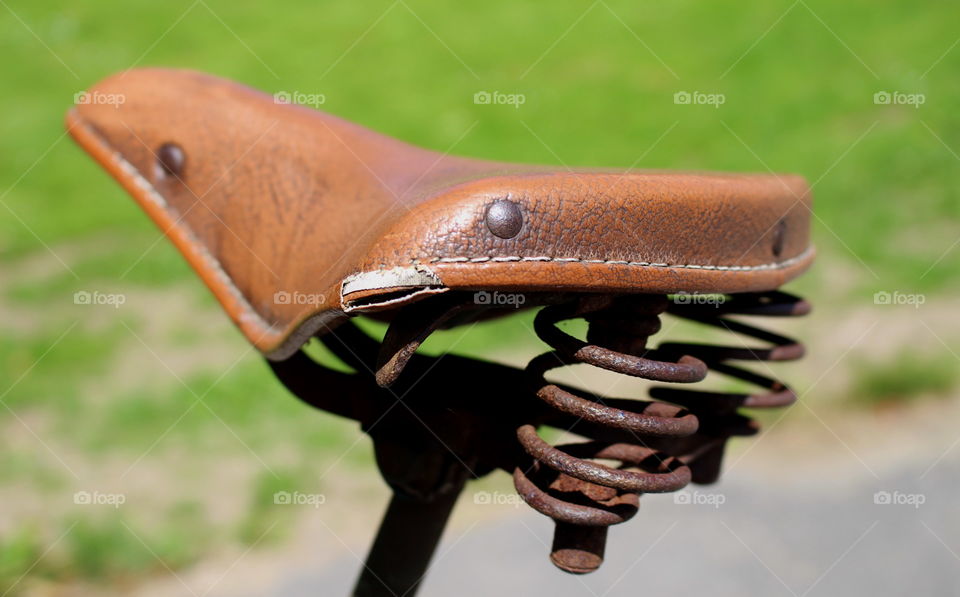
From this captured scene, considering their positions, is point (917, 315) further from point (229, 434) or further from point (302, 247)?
point (302, 247)

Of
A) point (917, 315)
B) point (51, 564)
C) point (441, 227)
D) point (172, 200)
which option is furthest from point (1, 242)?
point (441, 227)

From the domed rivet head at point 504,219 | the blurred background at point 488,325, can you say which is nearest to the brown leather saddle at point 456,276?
the domed rivet head at point 504,219

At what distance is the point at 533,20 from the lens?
575 cm

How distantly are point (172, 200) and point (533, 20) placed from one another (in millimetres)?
5032

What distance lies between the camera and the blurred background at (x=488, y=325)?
2.04 metres

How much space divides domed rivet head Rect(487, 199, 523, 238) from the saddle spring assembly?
0.26 feet

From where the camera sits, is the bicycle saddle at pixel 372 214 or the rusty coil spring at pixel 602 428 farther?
the rusty coil spring at pixel 602 428

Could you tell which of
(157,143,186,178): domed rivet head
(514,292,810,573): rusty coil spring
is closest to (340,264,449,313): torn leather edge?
(514,292,810,573): rusty coil spring

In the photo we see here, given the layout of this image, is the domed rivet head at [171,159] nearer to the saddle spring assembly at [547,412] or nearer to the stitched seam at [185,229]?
the stitched seam at [185,229]

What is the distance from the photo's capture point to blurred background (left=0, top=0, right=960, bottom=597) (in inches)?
80.2

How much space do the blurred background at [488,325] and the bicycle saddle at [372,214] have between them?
1.17 m

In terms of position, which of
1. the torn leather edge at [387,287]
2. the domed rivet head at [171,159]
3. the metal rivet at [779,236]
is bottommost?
the domed rivet head at [171,159]

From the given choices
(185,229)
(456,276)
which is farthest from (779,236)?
(185,229)

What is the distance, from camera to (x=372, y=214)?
863mm
